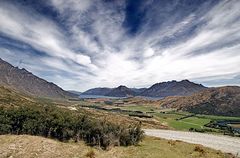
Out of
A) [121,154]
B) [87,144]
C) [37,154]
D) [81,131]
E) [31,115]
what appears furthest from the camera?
[31,115]

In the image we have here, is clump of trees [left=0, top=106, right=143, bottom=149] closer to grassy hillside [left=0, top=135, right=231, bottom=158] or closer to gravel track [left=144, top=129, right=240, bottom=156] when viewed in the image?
grassy hillside [left=0, top=135, right=231, bottom=158]

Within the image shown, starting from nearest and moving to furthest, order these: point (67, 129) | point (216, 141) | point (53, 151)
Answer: point (53, 151) < point (67, 129) < point (216, 141)

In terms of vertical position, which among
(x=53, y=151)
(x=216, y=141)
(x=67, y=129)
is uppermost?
(x=67, y=129)

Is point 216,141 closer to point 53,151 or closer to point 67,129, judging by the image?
point 67,129

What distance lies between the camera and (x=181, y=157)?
3319 centimetres

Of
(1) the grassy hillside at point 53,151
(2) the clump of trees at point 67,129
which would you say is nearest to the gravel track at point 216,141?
(1) the grassy hillside at point 53,151

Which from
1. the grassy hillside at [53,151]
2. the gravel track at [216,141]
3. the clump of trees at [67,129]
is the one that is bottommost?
the gravel track at [216,141]

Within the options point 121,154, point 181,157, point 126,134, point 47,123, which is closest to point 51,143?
point 47,123

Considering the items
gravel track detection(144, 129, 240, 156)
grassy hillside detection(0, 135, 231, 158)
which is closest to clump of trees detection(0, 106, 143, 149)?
grassy hillside detection(0, 135, 231, 158)

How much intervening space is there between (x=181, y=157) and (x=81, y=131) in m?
16.6

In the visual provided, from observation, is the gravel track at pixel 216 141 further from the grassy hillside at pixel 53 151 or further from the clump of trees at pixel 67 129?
the clump of trees at pixel 67 129

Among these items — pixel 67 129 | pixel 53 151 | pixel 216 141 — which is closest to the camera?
pixel 53 151

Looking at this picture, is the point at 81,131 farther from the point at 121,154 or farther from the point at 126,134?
the point at 121,154

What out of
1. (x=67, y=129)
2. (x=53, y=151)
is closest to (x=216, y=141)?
(x=67, y=129)
